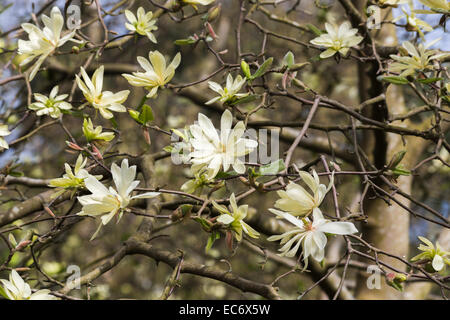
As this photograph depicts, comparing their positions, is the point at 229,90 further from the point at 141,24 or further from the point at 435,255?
the point at 435,255

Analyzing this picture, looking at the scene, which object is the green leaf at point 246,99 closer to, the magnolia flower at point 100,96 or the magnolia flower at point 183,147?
the magnolia flower at point 183,147

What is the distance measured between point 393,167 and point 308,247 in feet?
1.02

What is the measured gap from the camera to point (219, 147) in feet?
3.01

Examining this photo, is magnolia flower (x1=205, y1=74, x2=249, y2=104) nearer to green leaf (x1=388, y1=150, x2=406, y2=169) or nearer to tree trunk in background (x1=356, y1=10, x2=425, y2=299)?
green leaf (x1=388, y1=150, x2=406, y2=169)

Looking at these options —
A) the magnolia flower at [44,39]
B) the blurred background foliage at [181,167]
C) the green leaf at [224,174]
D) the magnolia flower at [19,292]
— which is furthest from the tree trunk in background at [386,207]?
the magnolia flower at [19,292]

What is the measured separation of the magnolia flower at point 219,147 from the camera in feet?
2.92

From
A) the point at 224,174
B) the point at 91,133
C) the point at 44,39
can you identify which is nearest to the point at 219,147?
the point at 224,174

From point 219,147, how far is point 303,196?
181 millimetres

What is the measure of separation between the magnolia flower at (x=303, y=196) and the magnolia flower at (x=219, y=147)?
0.09 m

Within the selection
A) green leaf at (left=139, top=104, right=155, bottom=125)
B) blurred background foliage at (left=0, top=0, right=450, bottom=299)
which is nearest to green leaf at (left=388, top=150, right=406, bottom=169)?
green leaf at (left=139, top=104, right=155, bottom=125)

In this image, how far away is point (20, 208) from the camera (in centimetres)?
156
